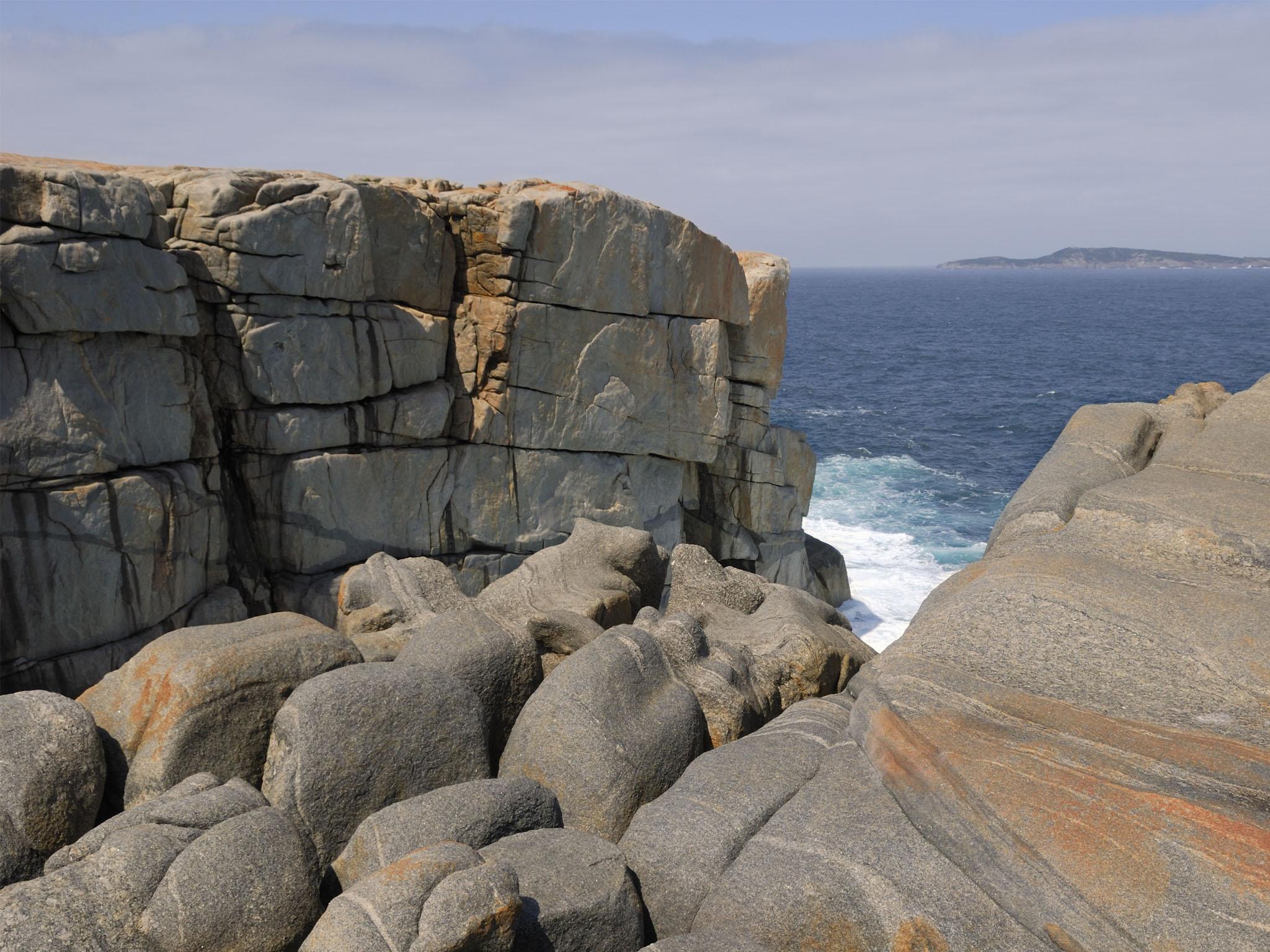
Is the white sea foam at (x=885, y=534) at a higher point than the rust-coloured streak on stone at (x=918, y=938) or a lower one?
lower

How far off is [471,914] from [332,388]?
16234 millimetres

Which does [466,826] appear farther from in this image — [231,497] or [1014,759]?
[231,497]


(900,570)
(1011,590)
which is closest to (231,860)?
(1011,590)

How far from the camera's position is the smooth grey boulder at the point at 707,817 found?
698 centimetres

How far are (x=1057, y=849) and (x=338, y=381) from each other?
1756cm

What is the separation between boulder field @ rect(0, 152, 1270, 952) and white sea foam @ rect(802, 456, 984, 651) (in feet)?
47.5

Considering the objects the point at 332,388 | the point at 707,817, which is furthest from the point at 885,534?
the point at 707,817

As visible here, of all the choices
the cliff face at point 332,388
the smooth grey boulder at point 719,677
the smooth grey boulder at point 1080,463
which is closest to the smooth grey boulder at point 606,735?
the smooth grey boulder at point 719,677

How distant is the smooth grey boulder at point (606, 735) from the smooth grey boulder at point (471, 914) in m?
2.08

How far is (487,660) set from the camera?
9266 mm

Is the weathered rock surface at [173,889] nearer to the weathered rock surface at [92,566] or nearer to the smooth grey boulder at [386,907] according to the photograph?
the smooth grey boulder at [386,907]

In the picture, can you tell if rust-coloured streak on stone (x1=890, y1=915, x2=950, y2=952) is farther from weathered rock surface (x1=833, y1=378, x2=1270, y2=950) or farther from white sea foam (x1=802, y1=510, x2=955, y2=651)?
white sea foam (x1=802, y1=510, x2=955, y2=651)

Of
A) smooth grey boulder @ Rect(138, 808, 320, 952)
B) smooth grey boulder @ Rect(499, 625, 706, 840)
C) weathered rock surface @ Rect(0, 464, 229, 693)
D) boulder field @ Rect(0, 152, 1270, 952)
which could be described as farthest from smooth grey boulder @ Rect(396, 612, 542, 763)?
weathered rock surface @ Rect(0, 464, 229, 693)

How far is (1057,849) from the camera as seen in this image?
5.96 metres
